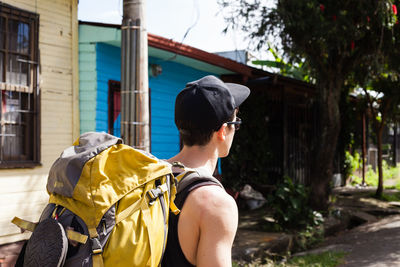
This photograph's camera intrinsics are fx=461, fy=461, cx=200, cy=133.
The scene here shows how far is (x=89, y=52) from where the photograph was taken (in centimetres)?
638

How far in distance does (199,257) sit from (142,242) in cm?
22

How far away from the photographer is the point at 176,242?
1.68 metres

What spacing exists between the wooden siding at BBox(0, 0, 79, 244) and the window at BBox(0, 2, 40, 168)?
0.34 ft

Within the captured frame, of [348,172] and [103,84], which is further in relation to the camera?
[348,172]

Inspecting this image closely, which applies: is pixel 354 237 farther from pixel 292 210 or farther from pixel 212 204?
pixel 212 204

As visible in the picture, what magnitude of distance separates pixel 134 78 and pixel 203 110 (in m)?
2.26

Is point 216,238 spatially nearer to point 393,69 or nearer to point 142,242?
point 142,242

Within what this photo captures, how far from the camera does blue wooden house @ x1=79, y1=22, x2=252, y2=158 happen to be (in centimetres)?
637

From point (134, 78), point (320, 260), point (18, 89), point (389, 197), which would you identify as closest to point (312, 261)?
point (320, 260)

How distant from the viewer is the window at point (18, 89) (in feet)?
17.4

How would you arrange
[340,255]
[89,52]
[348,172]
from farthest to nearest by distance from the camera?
[348,172]
[340,255]
[89,52]

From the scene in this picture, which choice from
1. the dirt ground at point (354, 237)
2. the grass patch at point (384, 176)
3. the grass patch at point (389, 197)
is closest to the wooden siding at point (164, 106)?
the dirt ground at point (354, 237)

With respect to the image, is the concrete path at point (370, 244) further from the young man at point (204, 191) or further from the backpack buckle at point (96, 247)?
the backpack buckle at point (96, 247)

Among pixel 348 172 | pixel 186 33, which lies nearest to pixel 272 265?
pixel 186 33
